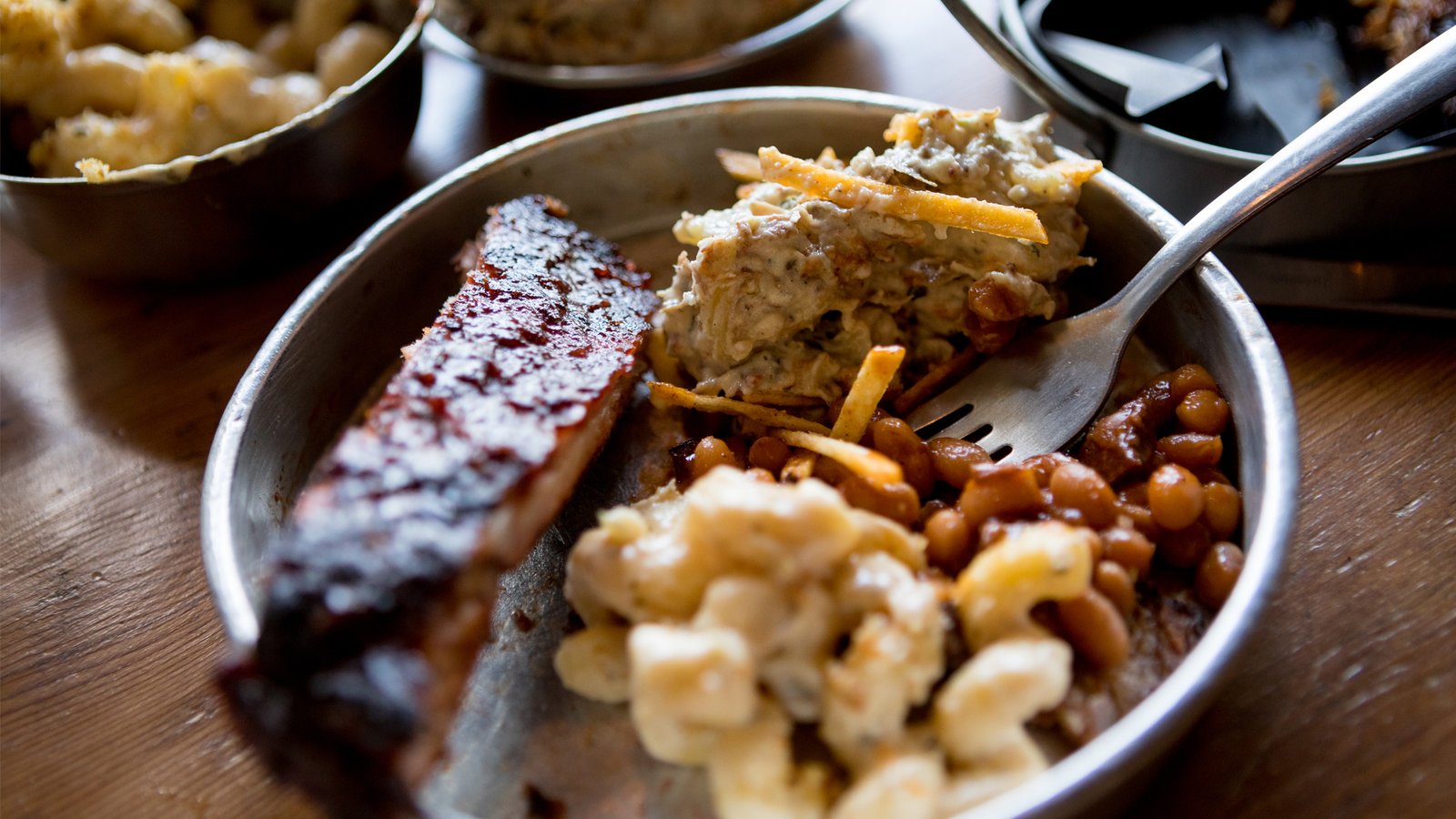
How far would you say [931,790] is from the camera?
54.0 inches

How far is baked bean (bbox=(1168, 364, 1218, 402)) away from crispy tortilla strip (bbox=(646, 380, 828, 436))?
0.66 metres

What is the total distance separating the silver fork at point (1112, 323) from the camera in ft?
6.22

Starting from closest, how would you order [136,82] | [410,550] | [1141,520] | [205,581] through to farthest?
[410,550] < [1141,520] < [205,581] < [136,82]

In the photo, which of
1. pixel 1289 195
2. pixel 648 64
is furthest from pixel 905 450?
pixel 648 64

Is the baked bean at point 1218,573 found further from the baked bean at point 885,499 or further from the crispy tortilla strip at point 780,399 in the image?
the crispy tortilla strip at point 780,399

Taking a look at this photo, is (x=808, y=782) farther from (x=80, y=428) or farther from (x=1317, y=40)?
(x=1317, y=40)

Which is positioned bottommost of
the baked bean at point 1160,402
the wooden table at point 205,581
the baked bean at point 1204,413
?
the wooden table at point 205,581

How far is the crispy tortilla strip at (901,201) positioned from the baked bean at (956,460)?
404mm

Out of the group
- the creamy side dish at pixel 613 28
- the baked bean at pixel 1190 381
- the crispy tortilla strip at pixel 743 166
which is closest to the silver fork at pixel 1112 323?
the baked bean at pixel 1190 381

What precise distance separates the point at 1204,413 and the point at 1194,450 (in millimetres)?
77

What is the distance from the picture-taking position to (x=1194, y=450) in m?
1.82

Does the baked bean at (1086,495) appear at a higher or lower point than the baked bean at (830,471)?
higher

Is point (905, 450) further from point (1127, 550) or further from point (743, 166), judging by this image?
point (743, 166)

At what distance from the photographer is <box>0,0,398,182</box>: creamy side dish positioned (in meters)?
2.58
